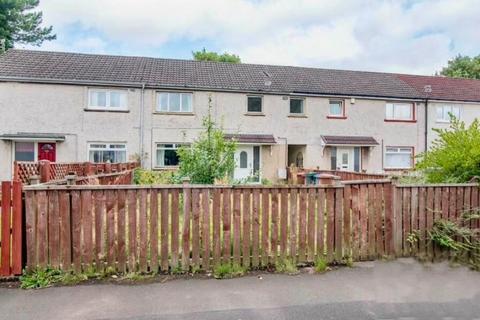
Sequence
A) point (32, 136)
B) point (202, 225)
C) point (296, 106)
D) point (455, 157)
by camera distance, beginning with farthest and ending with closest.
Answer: point (296, 106) → point (32, 136) → point (455, 157) → point (202, 225)

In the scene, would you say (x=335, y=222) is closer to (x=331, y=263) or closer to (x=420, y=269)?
(x=331, y=263)

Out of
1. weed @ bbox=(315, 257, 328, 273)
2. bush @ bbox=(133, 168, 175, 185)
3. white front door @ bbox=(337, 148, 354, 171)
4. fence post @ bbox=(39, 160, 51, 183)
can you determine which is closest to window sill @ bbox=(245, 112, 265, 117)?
white front door @ bbox=(337, 148, 354, 171)

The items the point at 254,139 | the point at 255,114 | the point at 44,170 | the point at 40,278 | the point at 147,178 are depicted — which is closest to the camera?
the point at 40,278

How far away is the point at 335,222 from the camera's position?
499 centimetres

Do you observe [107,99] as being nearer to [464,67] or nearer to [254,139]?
[254,139]

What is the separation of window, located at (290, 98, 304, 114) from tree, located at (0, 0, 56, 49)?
28.3 m

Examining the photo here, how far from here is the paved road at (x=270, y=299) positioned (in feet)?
11.6

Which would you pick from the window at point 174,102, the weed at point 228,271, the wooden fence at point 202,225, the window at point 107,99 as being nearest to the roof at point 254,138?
the window at point 174,102

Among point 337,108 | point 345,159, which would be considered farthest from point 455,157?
point 337,108

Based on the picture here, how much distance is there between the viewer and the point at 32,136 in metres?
16.7

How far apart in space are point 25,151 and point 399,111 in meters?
21.4

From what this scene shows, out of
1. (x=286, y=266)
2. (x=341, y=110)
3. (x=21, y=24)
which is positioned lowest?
(x=286, y=266)

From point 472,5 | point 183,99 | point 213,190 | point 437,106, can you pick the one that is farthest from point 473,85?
point 213,190

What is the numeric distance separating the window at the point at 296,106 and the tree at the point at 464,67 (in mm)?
32797
